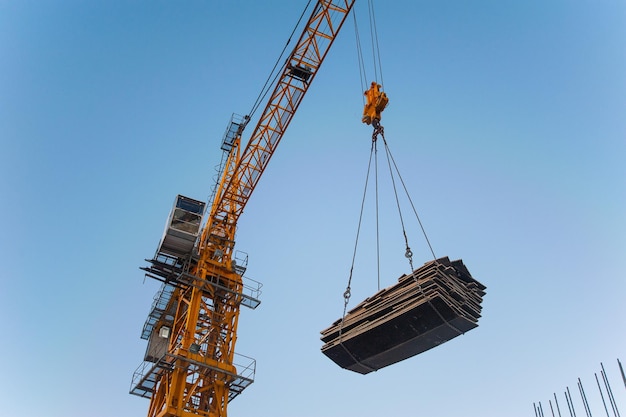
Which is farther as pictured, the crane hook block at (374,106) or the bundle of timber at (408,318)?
the crane hook block at (374,106)

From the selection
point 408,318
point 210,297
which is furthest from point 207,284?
point 408,318

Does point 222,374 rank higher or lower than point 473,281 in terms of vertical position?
higher

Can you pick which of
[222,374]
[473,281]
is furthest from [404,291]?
[222,374]

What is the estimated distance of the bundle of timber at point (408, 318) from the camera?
43.0 ft

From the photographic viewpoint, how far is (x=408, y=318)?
13.4 m

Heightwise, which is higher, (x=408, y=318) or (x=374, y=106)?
(x=374, y=106)

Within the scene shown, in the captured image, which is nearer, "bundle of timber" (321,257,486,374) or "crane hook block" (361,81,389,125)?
"bundle of timber" (321,257,486,374)

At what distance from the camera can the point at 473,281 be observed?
14523 millimetres

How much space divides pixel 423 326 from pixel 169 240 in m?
14.4

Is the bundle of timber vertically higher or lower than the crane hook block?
lower

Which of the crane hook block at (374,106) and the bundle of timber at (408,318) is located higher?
the crane hook block at (374,106)

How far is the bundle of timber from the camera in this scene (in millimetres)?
13109

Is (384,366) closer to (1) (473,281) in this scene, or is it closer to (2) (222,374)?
(1) (473,281)

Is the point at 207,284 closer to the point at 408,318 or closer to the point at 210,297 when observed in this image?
the point at 210,297
